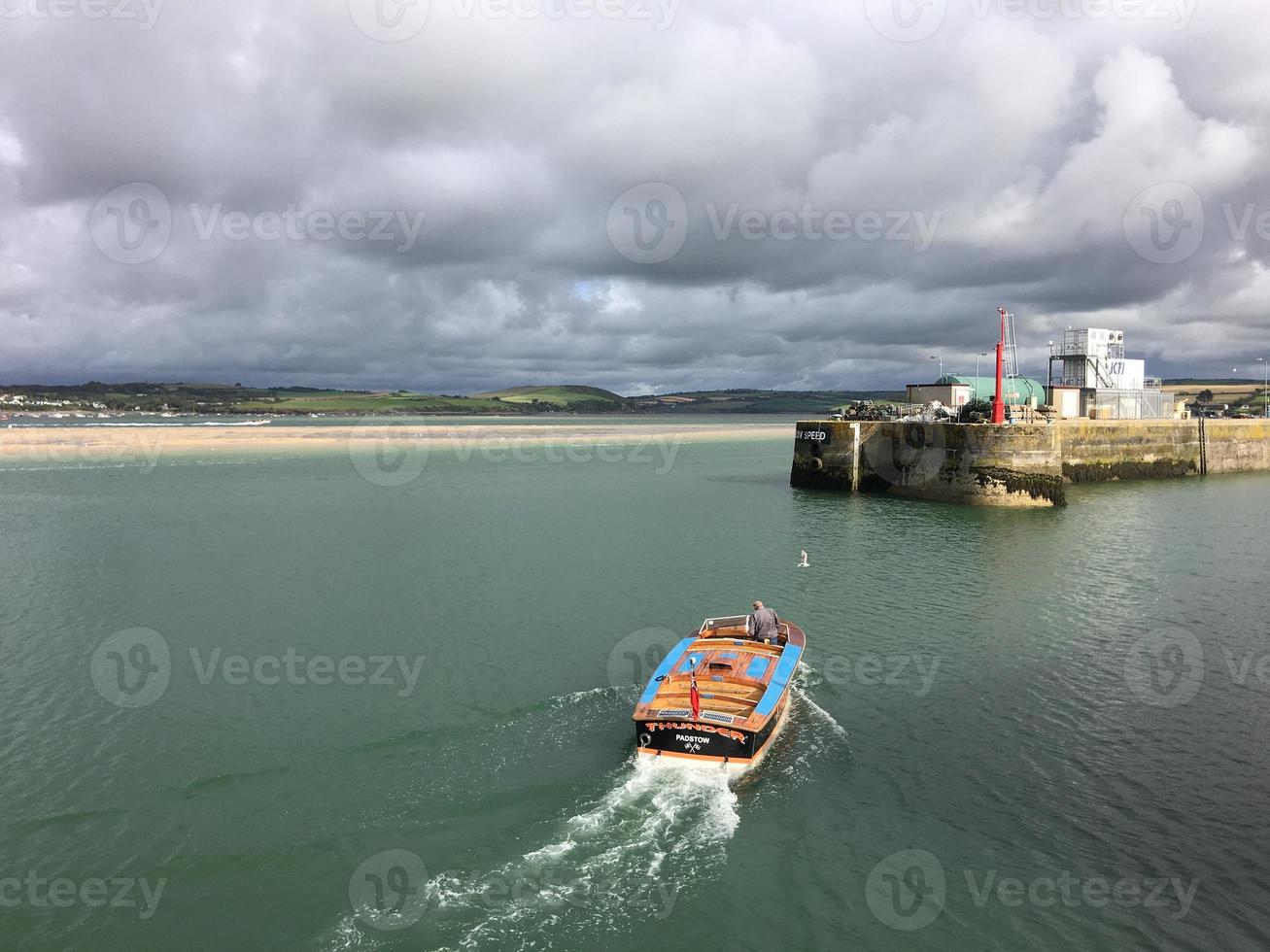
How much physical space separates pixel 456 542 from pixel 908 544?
993 inches

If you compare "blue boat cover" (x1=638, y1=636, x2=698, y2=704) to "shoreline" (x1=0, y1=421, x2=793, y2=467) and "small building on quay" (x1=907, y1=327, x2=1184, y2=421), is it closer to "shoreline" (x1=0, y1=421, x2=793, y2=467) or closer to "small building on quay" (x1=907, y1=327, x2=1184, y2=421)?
"small building on quay" (x1=907, y1=327, x2=1184, y2=421)

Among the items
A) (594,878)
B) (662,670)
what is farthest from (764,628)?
(594,878)

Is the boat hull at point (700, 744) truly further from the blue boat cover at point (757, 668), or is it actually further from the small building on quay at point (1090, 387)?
the small building on quay at point (1090, 387)

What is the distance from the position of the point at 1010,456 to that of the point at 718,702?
43.2 m

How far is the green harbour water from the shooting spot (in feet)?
40.7

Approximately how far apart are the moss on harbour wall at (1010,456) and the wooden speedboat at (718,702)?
3797 centimetres

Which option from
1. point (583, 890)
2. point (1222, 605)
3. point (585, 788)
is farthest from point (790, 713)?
point (1222, 605)

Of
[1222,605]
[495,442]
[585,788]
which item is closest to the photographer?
[585,788]

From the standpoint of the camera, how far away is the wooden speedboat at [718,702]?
16.0 meters

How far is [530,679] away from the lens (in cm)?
2189

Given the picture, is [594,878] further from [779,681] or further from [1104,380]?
[1104,380]

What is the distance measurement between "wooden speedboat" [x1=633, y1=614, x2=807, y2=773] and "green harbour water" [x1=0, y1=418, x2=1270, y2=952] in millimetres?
684

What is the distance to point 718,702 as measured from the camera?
1742 centimetres

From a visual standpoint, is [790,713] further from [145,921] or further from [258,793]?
[145,921]
